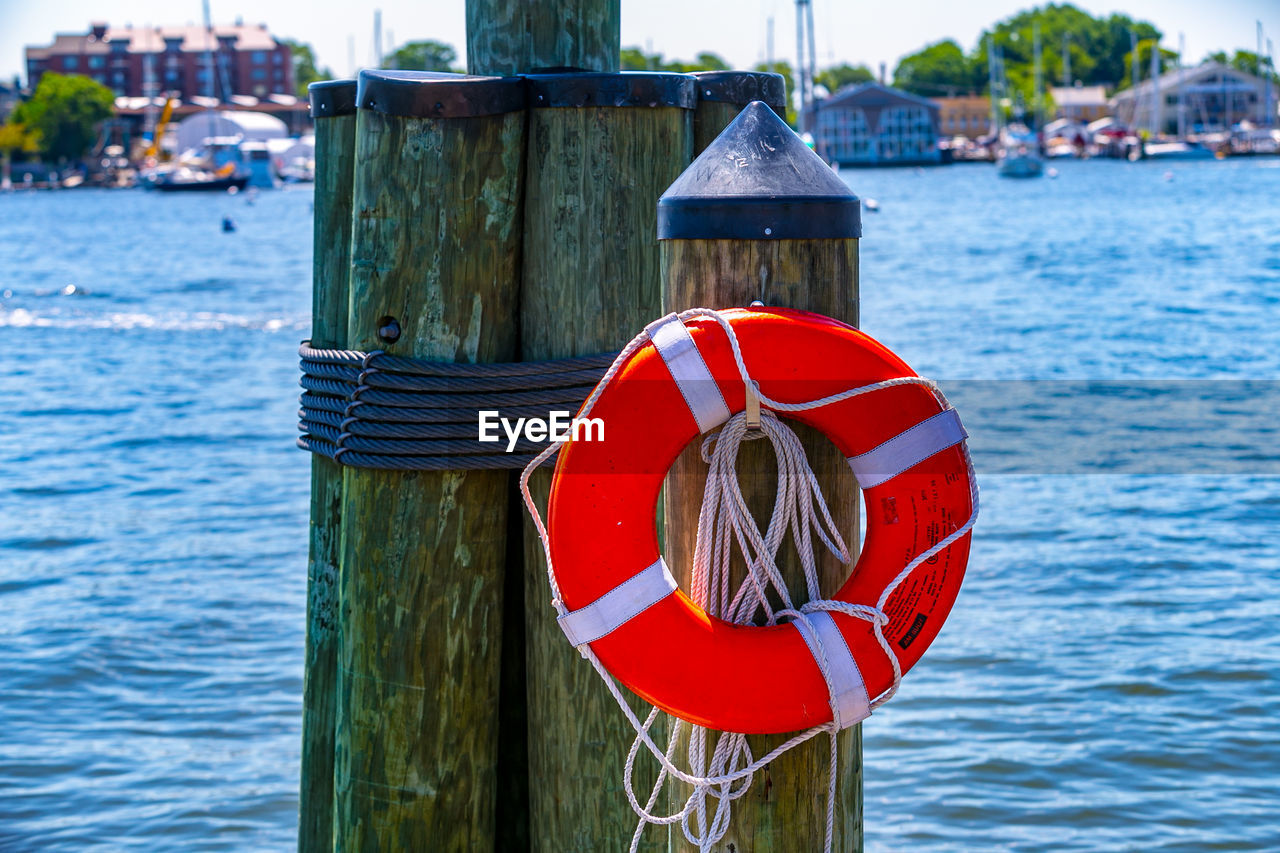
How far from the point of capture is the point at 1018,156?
246 feet

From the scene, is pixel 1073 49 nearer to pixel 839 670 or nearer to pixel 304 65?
pixel 304 65

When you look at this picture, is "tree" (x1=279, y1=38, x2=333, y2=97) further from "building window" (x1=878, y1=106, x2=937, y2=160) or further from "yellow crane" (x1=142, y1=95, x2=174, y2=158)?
"building window" (x1=878, y1=106, x2=937, y2=160)

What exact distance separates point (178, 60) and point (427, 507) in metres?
125

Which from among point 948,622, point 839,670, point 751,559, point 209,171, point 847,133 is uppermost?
point 847,133

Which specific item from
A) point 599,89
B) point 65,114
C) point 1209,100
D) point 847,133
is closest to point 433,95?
point 599,89

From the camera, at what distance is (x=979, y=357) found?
14.3 meters

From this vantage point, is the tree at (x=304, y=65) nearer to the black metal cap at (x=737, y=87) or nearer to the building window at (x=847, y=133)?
the building window at (x=847, y=133)

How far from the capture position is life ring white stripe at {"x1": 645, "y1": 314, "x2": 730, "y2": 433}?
1.92 m

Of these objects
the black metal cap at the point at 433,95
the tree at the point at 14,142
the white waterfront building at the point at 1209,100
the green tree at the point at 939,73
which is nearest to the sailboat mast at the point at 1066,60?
the green tree at the point at 939,73

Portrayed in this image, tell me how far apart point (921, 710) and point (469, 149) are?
3.41 meters

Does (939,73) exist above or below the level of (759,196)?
above

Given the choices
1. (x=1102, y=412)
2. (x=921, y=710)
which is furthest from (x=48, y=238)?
(x=921, y=710)

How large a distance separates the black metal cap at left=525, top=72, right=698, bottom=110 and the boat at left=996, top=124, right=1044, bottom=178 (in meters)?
74.3

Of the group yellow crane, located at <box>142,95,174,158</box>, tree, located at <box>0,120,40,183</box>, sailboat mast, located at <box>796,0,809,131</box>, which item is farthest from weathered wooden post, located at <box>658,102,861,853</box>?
tree, located at <box>0,120,40,183</box>
